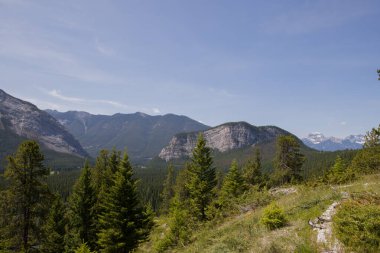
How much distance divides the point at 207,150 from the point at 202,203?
636cm

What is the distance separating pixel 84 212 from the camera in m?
30.7

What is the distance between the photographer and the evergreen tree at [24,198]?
2452cm

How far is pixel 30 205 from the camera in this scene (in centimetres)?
2512

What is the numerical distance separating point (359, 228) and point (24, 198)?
83.7 feet

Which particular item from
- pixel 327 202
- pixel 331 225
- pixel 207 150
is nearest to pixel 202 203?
pixel 207 150

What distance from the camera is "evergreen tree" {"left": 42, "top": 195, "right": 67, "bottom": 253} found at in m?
30.1

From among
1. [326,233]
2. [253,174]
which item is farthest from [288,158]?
[326,233]

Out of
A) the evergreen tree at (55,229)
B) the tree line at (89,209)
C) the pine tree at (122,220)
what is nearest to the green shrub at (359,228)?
the tree line at (89,209)

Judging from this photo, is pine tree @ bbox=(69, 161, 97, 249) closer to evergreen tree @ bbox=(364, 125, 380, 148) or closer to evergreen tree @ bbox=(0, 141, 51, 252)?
evergreen tree @ bbox=(0, 141, 51, 252)

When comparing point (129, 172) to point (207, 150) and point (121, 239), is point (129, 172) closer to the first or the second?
point (121, 239)

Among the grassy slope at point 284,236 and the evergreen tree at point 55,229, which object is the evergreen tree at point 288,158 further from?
the evergreen tree at point 55,229

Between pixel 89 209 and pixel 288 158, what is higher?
pixel 288 158

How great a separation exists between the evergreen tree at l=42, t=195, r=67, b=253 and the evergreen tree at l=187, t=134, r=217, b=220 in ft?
48.2

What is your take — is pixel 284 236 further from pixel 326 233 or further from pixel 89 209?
pixel 89 209
